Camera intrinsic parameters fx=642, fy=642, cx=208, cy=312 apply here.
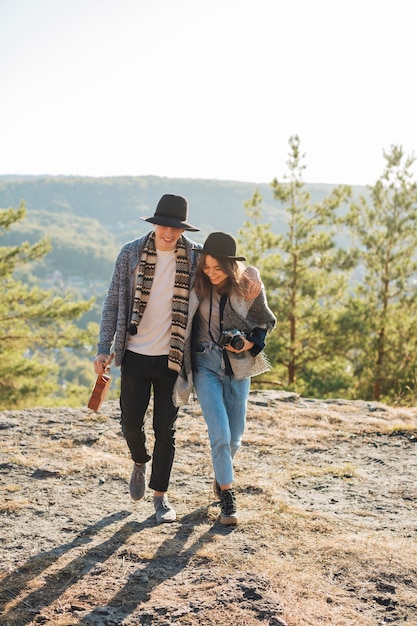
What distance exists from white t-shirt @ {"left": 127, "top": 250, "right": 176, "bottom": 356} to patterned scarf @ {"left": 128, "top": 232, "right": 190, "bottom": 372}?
0.04m

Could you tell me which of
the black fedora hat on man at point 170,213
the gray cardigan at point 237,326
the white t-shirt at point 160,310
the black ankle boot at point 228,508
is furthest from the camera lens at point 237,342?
the black ankle boot at point 228,508

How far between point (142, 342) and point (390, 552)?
5.86 ft

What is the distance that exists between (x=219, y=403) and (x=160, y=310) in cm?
65

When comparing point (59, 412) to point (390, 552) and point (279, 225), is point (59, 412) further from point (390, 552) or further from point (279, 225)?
point (279, 225)

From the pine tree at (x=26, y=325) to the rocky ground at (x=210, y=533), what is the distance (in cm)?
1269

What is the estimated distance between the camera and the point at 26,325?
18609 mm

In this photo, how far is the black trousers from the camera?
378 cm

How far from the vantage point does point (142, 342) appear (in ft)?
12.5

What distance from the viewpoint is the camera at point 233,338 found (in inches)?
146

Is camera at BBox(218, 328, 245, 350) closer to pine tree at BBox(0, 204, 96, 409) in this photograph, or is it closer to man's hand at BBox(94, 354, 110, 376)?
A: man's hand at BBox(94, 354, 110, 376)

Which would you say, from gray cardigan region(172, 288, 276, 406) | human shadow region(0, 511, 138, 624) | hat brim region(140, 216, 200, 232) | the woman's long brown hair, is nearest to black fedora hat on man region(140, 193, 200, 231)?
hat brim region(140, 216, 200, 232)

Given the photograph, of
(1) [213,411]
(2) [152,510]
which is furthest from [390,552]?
(2) [152,510]

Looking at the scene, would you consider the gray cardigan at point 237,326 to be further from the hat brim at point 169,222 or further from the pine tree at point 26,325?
the pine tree at point 26,325

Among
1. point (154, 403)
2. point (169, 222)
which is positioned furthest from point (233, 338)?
point (169, 222)
